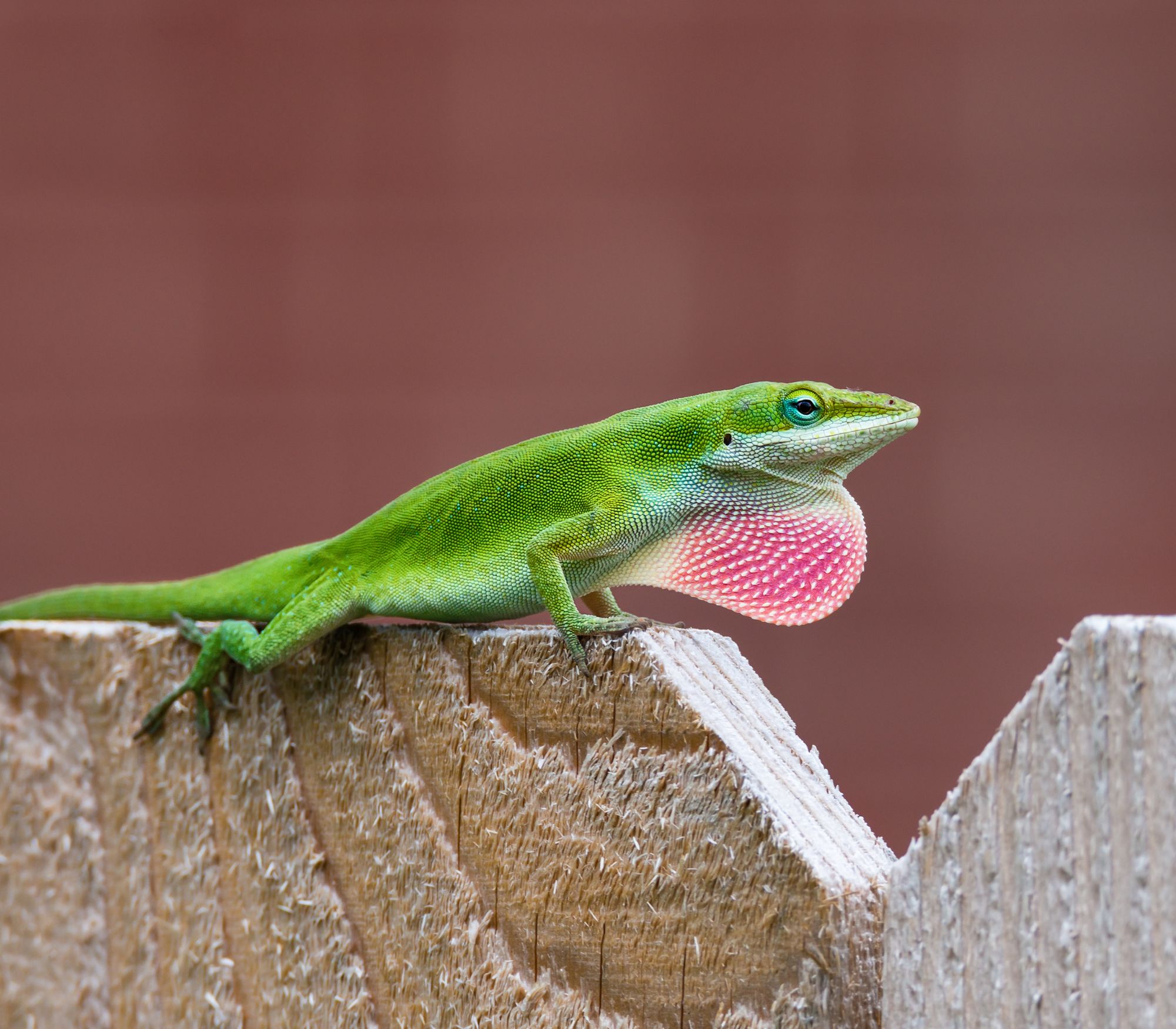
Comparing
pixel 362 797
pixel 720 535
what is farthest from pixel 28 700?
pixel 720 535

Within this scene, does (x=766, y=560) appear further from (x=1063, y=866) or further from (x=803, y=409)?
(x=1063, y=866)

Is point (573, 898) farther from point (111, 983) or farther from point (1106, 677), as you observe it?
point (111, 983)

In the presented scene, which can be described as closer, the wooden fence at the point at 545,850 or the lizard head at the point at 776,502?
the wooden fence at the point at 545,850

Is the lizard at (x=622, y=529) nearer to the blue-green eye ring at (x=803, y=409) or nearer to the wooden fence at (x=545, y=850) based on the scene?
the blue-green eye ring at (x=803, y=409)

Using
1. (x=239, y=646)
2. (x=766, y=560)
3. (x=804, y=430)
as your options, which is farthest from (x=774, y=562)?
(x=239, y=646)

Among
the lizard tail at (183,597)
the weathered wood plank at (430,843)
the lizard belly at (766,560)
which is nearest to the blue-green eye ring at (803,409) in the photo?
the lizard belly at (766,560)
